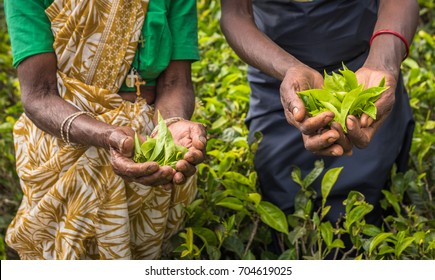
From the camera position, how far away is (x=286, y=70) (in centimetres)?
250

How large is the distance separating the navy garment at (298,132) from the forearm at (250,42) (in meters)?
0.15

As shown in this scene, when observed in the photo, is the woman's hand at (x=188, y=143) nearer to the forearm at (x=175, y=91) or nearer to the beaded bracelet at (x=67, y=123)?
the forearm at (x=175, y=91)

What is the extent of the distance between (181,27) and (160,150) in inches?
20.3

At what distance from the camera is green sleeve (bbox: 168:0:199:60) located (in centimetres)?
261

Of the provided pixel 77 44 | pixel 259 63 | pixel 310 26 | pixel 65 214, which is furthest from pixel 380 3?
pixel 65 214

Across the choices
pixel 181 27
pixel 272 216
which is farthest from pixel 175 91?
pixel 272 216

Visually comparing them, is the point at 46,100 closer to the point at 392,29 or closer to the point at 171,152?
the point at 171,152

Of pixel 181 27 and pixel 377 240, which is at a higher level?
pixel 181 27

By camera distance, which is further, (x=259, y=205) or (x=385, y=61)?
(x=259, y=205)

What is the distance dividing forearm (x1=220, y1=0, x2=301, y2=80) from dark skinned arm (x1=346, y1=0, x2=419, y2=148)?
248mm

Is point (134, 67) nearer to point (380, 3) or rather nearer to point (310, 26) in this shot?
point (310, 26)

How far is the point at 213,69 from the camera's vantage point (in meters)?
3.80

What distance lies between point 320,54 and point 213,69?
3.32ft

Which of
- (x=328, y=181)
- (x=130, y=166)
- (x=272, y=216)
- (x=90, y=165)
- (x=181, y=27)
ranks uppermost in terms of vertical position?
(x=181, y=27)
